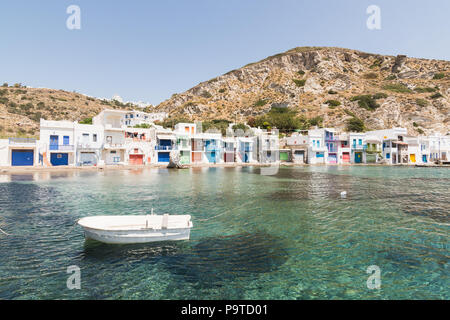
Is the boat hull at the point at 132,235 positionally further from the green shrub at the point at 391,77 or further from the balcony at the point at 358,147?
the green shrub at the point at 391,77

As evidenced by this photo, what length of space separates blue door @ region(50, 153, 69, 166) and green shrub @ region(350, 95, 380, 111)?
102784 mm

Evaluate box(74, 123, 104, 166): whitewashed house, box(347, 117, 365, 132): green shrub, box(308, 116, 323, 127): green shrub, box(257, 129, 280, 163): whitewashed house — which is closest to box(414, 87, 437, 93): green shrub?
box(347, 117, 365, 132): green shrub

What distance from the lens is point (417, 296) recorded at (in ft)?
20.4

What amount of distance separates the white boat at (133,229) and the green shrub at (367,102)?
109 metres

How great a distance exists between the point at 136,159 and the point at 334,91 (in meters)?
99.6

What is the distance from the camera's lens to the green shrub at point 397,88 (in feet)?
362

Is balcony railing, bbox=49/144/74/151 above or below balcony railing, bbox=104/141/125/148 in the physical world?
below

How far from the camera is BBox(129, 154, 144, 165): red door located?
5056 cm

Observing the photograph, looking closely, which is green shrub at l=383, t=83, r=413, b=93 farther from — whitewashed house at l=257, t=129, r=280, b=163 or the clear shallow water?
the clear shallow water

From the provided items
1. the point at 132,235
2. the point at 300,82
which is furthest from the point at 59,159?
the point at 300,82

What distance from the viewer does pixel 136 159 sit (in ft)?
168

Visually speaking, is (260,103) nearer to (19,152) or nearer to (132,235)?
(19,152)

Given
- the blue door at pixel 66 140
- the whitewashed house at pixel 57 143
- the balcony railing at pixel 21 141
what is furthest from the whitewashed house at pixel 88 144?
the balcony railing at pixel 21 141
